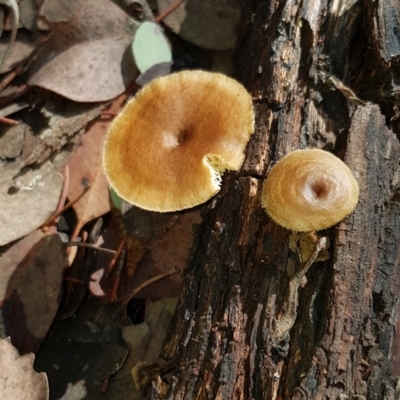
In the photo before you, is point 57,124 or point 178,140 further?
point 57,124

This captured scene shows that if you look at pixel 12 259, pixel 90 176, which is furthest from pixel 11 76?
pixel 12 259

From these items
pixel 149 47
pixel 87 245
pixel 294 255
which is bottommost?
pixel 87 245

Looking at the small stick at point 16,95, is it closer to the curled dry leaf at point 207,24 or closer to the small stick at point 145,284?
the curled dry leaf at point 207,24

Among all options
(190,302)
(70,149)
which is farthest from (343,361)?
(70,149)

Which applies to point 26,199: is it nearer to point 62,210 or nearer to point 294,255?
point 62,210

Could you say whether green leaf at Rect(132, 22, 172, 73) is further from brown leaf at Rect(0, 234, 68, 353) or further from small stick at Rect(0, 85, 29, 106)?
brown leaf at Rect(0, 234, 68, 353)

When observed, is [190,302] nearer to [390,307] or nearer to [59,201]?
[390,307]

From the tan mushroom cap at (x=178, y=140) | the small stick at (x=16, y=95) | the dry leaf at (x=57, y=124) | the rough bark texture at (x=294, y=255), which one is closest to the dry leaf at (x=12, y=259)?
the dry leaf at (x=57, y=124)

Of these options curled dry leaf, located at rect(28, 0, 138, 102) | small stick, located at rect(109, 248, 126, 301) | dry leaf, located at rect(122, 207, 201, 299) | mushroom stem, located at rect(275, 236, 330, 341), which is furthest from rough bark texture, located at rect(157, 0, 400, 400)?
curled dry leaf, located at rect(28, 0, 138, 102)
